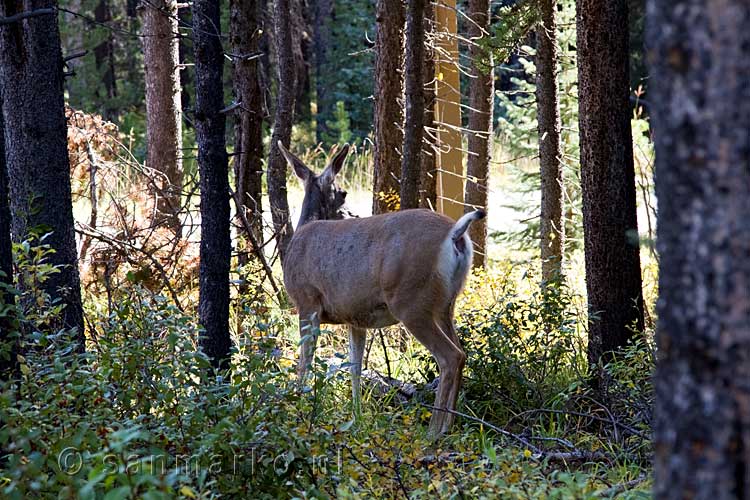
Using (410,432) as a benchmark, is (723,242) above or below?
above

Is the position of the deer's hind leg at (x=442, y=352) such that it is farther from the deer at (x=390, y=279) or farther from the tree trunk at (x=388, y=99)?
the tree trunk at (x=388, y=99)

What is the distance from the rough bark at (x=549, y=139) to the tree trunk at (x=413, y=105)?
1895mm

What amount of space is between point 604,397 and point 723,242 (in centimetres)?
459

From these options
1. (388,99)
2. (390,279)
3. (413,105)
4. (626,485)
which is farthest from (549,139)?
(626,485)

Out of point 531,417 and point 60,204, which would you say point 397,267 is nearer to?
point 531,417

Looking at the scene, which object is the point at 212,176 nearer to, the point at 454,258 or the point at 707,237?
the point at 454,258

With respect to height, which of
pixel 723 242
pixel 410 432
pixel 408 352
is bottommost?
pixel 408 352

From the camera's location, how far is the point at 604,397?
21.5 ft

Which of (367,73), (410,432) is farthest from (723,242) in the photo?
(367,73)

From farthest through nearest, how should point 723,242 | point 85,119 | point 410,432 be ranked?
point 85,119 < point 410,432 < point 723,242

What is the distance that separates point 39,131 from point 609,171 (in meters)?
4.23

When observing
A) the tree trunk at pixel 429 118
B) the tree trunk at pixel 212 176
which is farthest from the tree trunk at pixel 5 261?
the tree trunk at pixel 429 118

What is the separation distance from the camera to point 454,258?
6.93 metres

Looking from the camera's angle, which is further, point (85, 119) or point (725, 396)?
point (85, 119)
